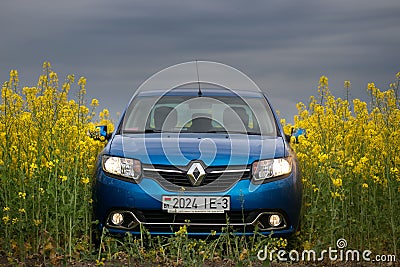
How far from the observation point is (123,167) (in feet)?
21.0

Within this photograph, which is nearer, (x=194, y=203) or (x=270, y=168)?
(x=194, y=203)

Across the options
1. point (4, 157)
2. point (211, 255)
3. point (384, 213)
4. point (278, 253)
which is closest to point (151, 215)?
point (211, 255)

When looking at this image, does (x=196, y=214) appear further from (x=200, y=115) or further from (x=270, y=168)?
(x=200, y=115)

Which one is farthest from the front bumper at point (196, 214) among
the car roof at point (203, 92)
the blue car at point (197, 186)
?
the car roof at point (203, 92)

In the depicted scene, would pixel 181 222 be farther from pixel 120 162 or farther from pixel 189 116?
pixel 189 116

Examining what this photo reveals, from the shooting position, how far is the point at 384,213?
7129mm

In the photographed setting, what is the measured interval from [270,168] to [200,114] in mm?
1368

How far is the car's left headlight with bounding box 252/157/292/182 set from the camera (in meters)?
6.37

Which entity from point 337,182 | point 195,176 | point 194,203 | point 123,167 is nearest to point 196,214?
point 194,203

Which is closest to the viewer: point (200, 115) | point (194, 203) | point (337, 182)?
point (194, 203)

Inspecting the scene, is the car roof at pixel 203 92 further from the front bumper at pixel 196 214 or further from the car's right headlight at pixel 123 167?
the front bumper at pixel 196 214

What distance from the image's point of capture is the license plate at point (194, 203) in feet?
20.3

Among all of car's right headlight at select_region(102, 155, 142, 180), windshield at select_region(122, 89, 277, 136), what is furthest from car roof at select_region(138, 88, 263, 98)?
car's right headlight at select_region(102, 155, 142, 180)

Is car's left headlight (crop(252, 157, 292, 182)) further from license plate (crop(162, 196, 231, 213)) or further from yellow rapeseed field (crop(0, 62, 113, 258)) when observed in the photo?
yellow rapeseed field (crop(0, 62, 113, 258))
